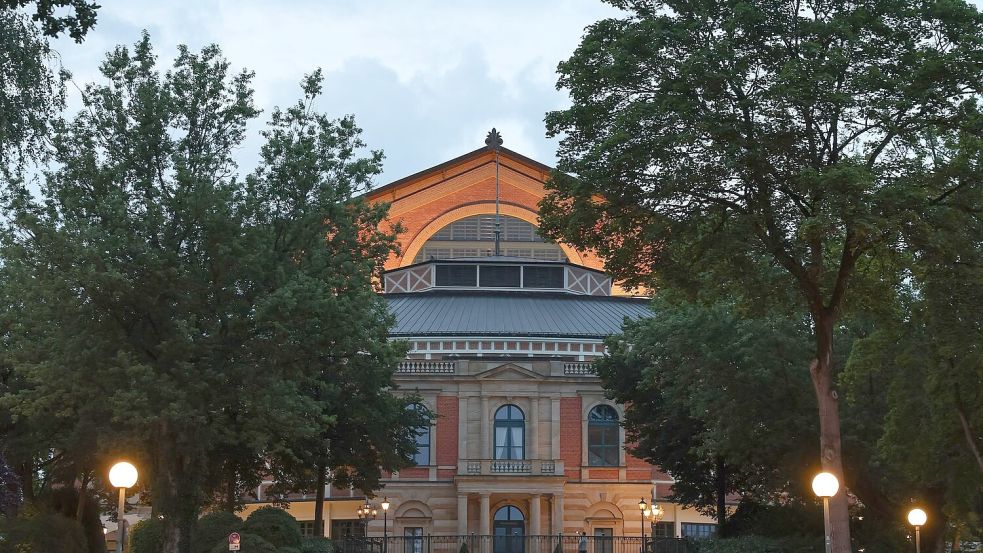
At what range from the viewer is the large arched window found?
75.3m

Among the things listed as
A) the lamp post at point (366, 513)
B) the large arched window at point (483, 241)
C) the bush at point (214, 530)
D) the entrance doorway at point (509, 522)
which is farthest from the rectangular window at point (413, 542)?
the bush at point (214, 530)

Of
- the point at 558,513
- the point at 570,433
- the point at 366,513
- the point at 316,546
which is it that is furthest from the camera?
the point at 570,433

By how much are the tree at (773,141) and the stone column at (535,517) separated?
30730 mm

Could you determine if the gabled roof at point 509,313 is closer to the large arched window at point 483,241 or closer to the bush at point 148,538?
the large arched window at point 483,241

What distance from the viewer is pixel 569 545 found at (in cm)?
5516

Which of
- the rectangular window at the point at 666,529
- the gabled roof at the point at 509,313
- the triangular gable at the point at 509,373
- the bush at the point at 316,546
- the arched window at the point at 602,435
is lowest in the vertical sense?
the bush at the point at 316,546

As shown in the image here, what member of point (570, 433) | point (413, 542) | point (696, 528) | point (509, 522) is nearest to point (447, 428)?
point (509, 522)

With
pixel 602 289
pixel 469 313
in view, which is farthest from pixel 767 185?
pixel 602 289

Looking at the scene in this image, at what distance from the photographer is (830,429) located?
23.7 m

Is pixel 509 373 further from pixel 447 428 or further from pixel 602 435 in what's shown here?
pixel 602 435

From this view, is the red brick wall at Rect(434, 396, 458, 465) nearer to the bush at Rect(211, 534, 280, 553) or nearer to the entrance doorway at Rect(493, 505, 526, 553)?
the entrance doorway at Rect(493, 505, 526, 553)

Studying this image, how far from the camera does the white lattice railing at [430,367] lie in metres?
58.3

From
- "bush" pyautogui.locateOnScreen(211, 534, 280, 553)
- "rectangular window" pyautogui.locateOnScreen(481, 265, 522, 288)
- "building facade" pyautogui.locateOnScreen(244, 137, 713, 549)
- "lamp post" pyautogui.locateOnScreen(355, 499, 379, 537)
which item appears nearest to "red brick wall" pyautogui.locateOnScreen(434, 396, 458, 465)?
"building facade" pyautogui.locateOnScreen(244, 137, 713, 549)

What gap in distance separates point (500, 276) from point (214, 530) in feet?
115
